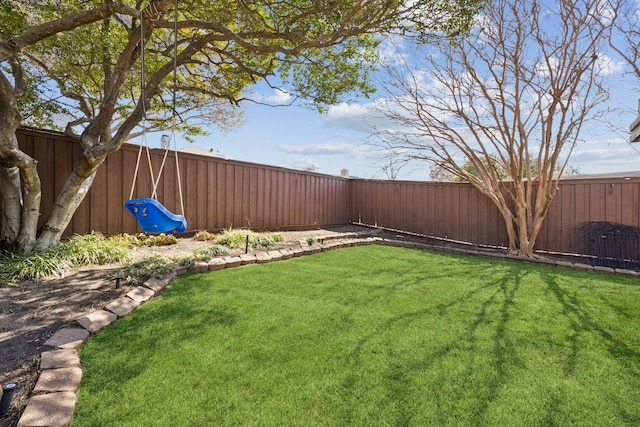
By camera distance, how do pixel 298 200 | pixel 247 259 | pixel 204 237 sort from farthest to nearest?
pixel 298 200 → pixel 204 237 → pixel 247 259

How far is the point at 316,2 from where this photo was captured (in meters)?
3.70

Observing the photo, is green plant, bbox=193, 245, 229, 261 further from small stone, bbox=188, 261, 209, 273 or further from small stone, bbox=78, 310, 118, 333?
small stone, bbox=78, 310, 118, 333

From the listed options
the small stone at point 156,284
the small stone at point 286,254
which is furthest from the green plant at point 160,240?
the small stone at point 156,284

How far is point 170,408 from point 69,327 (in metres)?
1.27

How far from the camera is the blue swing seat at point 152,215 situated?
3.42m

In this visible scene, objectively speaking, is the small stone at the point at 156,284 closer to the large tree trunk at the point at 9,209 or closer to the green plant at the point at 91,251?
the green plant at the point at 91,251

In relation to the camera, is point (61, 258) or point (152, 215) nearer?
point (152, 215)

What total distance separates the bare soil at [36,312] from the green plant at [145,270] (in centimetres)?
11

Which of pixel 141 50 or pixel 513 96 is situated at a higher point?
pixel 513 96

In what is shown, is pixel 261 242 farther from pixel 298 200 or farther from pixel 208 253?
pixel 298 200

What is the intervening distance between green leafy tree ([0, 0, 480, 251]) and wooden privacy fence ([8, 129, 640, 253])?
634 millimetres

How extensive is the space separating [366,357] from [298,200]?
628 cm

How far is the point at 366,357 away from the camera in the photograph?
186cm

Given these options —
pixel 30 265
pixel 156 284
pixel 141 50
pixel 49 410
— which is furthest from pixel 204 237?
pixel 49 410
